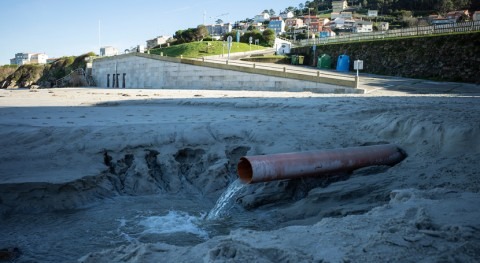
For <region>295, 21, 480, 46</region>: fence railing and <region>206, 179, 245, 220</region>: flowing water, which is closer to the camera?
<region>206, 179, 245, 220</region>: flowing water

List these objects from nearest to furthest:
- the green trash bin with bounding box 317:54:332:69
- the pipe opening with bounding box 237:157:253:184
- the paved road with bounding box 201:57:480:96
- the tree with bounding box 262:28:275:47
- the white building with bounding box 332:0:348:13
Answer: the pipe opening with bounding box 237:157:253:184 → the paved road with bounding box 201:57:480:96 → the green trash bin with bounding box 317:54:332:69 → the tree with bounding box 262:28:275:47 → the white building with bounding box 332:0:348:13

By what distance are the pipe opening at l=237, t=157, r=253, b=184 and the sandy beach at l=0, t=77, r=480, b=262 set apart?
0.67 m

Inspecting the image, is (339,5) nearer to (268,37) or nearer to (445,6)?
(445,6)

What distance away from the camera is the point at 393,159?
6.31 meters

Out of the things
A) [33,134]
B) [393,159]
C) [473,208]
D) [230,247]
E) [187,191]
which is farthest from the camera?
[33,134]

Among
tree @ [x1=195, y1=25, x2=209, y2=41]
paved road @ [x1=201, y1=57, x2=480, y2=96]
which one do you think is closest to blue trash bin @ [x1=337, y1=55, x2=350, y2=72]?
paved road @ [x1=201, y1=57, x2=480, y2=96]

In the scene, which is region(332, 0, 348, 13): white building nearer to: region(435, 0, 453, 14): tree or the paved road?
region(435, 0, 453, 14): tree

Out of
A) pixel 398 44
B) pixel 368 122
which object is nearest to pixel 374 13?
pixel 398 44

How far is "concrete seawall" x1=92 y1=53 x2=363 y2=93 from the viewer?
21562mm

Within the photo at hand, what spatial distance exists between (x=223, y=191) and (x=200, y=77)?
22.0 metres

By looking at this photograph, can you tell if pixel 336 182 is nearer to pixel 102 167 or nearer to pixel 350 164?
pixel 350 164

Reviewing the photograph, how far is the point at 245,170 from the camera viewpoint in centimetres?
546

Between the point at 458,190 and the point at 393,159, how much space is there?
192 cm

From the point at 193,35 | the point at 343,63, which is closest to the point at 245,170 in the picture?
the point at 343,63
